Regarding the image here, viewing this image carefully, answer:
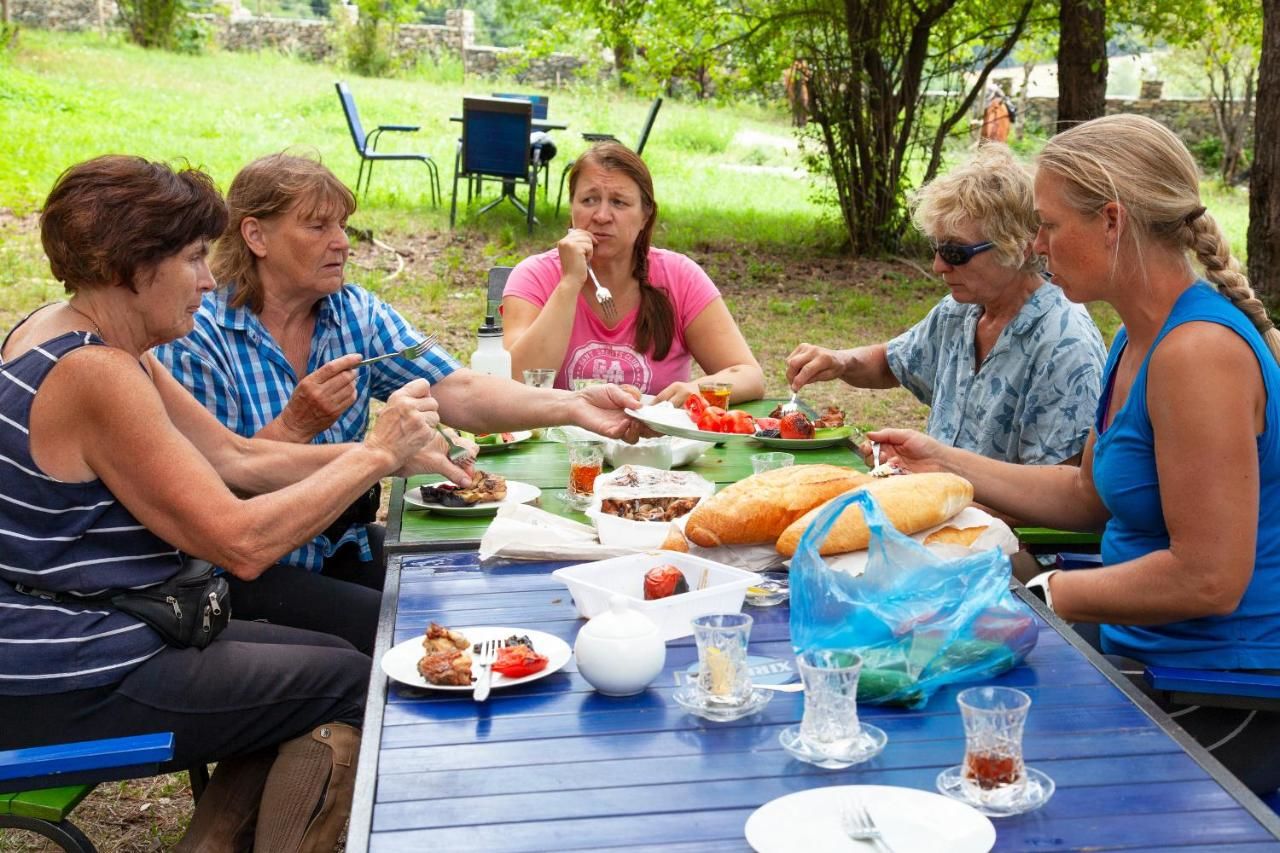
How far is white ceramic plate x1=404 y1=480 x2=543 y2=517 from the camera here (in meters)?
2.93

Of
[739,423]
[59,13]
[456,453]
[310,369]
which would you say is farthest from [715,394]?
[59,13]

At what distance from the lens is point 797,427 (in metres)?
3.53

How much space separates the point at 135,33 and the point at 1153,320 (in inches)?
897

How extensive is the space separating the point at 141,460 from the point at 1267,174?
6.77 m

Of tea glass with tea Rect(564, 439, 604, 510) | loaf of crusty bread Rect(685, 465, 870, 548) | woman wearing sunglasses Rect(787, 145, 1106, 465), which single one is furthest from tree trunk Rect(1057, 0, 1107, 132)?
loaf of crusty bread Rect(685, 465, 870, 548)

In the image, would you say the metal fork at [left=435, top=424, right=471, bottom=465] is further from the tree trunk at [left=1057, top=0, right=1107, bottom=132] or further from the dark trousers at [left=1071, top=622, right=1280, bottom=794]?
the tree trunk at [left=1057, top=0, right=1107, bottom=132]

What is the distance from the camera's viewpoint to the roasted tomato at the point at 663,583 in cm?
222

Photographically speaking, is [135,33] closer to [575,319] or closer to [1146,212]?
[575,319]

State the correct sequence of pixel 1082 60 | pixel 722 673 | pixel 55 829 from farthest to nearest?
pixel 1082 60, pixel 55 829, pixel 722 673

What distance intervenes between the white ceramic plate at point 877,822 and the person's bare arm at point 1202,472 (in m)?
0.87

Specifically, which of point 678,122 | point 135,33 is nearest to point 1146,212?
point 678,122

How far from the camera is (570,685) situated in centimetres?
202

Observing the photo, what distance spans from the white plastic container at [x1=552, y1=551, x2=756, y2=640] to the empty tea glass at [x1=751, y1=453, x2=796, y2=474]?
74cm

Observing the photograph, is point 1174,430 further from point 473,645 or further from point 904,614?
point 473,645
